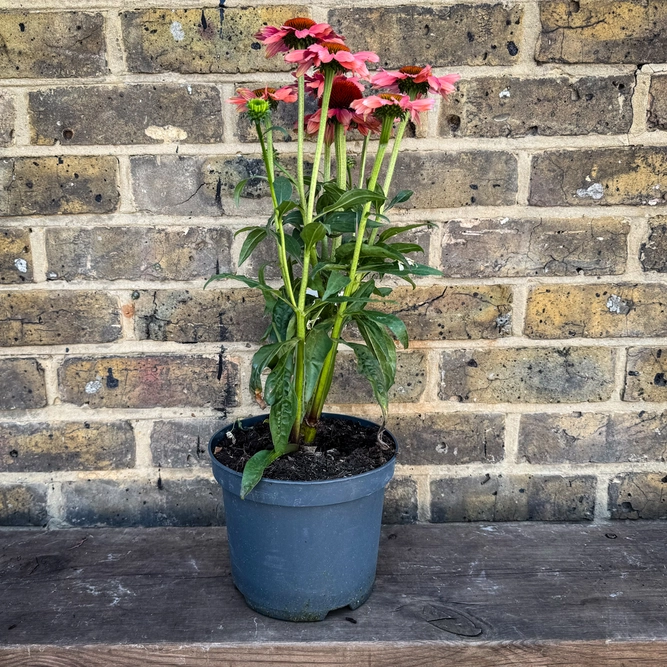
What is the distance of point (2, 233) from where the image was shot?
3.54 feet

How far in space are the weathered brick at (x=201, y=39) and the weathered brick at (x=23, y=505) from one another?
2.45 ft

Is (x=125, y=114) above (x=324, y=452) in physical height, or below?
above

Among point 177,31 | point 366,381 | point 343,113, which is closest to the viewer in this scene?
point 343,113

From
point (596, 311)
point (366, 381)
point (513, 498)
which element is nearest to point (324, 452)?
point (366, 381)

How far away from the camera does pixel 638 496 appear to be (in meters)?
1.17

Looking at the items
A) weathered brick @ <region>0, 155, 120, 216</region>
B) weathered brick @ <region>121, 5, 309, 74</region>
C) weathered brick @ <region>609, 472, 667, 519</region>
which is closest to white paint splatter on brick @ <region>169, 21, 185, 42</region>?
weathered brick @ <region>121, 5, 309, 74</region>

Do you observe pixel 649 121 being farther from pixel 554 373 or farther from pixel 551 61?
pixel 554 373

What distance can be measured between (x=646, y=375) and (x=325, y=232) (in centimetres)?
67

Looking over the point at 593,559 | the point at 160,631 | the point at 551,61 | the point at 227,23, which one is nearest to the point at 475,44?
the point at 551,61

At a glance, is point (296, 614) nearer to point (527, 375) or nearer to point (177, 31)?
point (527, 375)

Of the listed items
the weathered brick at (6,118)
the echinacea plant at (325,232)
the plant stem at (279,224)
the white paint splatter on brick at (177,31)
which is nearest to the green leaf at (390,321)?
the echinacea plant at (325,232)

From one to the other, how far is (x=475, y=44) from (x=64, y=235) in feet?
2.43

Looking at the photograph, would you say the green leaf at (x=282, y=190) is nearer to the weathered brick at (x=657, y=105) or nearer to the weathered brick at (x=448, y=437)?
the weathered brick at (x=448, y=437)

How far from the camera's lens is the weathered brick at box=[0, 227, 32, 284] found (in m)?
1.08
